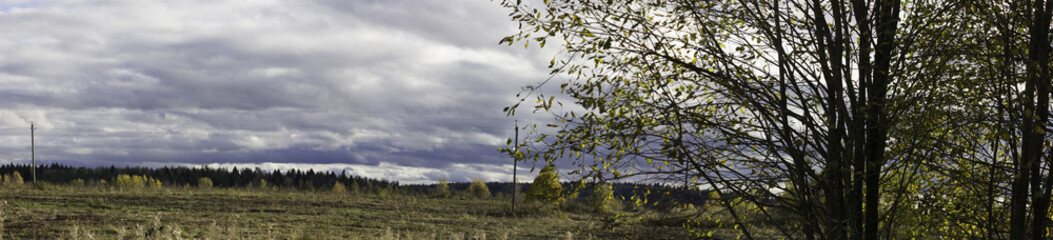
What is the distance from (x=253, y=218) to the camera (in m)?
25.1

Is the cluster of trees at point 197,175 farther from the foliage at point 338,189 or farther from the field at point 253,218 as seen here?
the field at point 253,218

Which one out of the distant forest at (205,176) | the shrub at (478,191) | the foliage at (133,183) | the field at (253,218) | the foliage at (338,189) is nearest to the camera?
the field at (253,218)

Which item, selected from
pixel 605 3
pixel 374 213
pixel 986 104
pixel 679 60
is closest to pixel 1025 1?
pixel 986 104

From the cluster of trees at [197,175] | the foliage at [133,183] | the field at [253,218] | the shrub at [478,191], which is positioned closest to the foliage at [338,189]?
the shrub at [478,191]

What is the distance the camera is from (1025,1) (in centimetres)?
704

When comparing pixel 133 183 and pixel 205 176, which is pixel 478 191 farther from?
pixel 205 176

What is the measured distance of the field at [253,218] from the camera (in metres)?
18.6

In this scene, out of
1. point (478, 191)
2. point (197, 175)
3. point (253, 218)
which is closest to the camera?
point (253, 218)

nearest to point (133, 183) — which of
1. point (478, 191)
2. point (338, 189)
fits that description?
point (338, 189)

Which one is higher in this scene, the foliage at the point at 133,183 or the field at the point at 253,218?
the field at the point at 253,218

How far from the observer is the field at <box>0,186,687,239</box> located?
18.6 metres

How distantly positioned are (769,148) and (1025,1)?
2.99 meters

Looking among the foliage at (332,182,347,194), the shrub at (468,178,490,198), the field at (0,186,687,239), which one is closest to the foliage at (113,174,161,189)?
the foliage at (332,182,347,194)

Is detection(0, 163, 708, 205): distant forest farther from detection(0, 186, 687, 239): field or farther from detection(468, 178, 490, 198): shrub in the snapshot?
detection(0, 186, 687, 239): field
